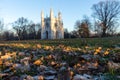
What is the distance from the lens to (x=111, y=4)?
71.9 meters

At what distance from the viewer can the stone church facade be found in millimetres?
81250

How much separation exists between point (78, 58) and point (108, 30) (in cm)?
6538

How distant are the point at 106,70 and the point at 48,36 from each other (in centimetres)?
7866

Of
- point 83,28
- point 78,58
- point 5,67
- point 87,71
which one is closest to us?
point 87,71

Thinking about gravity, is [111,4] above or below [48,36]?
above

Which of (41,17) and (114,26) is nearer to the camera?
(114,26)

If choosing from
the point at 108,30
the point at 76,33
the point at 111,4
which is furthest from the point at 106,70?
the point at 76,33

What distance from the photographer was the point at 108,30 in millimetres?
68625

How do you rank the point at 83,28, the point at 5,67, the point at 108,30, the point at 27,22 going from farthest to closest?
1. the point at 27,22
2. the point at 83,28
3. the point at 108,30
4. the point at 5,67


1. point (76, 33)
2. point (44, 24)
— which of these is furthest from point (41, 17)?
point (76, 33)

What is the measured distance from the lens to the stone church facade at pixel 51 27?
8125 centimetres

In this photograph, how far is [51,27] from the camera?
81875 mm

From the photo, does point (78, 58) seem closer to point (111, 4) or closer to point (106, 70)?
point (106, 70)

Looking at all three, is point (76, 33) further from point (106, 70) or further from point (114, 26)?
point (106, 70)
